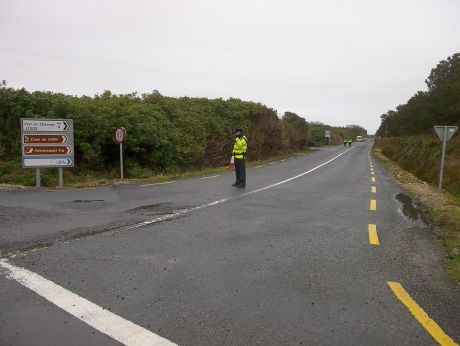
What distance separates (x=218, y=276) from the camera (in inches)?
173

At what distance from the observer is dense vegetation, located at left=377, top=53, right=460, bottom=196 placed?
72.3 ft

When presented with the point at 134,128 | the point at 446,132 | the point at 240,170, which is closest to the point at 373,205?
the point at 240,170

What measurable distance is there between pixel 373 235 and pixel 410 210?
3443mm

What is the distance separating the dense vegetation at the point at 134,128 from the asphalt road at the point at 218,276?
829 centimetres

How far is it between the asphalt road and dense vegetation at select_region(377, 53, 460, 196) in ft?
40.8

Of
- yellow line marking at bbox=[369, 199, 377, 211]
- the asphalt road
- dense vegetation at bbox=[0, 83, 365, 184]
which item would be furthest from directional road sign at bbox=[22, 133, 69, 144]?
yellow line marking at bbox=[369, 199, 377, 211]

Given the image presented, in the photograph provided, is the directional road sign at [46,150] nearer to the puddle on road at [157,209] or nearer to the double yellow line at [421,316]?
the puddle on road at [157,209]

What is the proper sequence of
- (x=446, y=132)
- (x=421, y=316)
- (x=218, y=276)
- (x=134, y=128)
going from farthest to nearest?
(x=134, y=128), (x=446, y=132), (x=218, y=276), (x=421, y=316)

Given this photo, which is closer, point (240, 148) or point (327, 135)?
point (240, 148)

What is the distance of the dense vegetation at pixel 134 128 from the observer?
15.5m

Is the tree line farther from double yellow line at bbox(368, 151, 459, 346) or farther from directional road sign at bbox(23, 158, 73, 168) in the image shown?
double yellow line at bbox(368, 151, 459, 346)

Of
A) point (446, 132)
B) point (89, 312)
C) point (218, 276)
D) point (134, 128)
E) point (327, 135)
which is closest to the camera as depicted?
point (89, 312)

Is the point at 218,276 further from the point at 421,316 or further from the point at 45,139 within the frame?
the point at 45,139

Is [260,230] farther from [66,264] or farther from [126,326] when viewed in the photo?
[126,326]
